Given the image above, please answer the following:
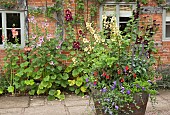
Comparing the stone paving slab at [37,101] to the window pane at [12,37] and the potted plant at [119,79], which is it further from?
the potted plant at [119,79]

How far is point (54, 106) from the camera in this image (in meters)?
4.91

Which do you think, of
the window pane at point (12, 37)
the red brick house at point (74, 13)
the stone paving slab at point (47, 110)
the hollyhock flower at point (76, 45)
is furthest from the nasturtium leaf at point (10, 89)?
the hollyhock flower at point (76, 45)

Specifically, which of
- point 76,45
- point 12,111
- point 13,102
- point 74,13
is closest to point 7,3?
point 74,13

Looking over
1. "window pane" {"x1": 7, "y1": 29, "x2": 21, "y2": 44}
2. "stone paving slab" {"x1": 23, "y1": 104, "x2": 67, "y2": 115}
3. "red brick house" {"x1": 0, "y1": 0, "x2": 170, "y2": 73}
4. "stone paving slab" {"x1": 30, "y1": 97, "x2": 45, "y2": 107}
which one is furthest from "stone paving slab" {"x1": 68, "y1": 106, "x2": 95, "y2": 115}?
"window pane" {"x1": 7, "y1": 29, "x2": 21, "y2": 44}

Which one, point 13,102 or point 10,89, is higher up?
point 10,89

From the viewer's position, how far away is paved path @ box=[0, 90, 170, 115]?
4555 mm

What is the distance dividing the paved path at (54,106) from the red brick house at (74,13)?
1.06 metres

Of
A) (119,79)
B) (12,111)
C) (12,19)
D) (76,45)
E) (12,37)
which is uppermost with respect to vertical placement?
(12,19)

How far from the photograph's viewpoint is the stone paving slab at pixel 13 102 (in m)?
4.97

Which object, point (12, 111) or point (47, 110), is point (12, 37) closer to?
point (12, 111)

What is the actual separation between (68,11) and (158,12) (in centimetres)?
209

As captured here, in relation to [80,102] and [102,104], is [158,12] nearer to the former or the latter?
[80,102]

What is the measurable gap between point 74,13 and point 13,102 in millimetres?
2275

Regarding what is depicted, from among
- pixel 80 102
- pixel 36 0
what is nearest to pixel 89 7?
pixel 36 0
